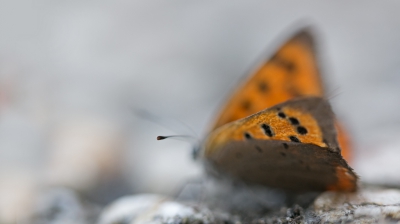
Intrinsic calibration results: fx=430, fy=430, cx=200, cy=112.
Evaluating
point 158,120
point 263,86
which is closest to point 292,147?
point 263,86

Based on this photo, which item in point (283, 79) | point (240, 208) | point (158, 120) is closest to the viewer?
point (240, 208)

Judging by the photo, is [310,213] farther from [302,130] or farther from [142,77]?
[142,77]

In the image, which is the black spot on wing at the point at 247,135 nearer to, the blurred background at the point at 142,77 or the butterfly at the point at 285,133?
the butterfly at the point at 285,133

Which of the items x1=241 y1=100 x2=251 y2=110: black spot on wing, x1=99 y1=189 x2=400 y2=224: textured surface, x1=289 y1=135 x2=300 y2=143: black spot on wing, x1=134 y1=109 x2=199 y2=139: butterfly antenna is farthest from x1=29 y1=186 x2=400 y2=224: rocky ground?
x1=134 y1=109 x2=199 y2=139: butterfly antenna

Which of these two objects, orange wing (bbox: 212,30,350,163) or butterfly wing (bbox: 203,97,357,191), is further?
orange wing (bbox: 212,30,350,163)

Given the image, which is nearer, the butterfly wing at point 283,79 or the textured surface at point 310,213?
the textured surface at point 310,213

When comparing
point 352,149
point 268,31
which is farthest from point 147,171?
point 268,31

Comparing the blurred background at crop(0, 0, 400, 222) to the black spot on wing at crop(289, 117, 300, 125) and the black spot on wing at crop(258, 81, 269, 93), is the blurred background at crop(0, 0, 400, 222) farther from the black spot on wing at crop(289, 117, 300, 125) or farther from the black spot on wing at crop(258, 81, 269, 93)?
the black spot on wing at crop(289, 117, 300, 125)

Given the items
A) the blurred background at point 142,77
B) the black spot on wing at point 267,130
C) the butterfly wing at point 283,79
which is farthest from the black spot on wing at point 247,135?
the blurred background at point 142,77
